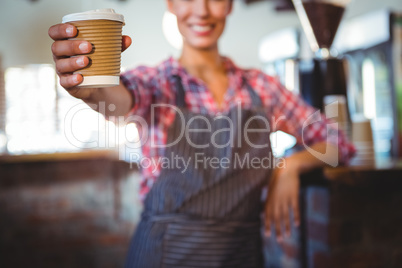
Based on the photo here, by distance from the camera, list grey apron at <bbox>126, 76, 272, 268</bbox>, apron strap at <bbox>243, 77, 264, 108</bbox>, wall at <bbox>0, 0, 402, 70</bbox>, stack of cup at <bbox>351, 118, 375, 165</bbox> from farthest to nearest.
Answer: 1. wall at <bbox>0, 0, 402, 70</bbox>
2. stack of cup at <bbox>351, 118, 375, 165</bbox>
3. apron strap at <bbox>243, 77, 264, 108</bbox>
4. grey apron at <bbox>126, 76, 272, 268</bbox>

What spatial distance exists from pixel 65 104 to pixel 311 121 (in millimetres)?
3857

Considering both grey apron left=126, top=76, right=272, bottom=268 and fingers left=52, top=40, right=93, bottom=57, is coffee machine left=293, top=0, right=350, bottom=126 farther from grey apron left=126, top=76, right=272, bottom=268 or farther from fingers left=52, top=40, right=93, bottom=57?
fingers left=52, top=40, right=93, bottom=57

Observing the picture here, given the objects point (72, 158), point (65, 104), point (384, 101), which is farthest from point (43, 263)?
point (384, 101)

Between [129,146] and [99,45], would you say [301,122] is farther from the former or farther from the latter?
[129,146]

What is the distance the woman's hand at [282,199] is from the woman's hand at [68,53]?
0.81 metres


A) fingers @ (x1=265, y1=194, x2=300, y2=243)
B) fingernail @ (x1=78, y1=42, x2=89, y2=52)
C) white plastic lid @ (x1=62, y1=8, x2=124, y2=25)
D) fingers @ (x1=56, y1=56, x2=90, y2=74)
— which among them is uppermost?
white plastic lid @ (x1=62, y1=8, x2=124, y2=25)

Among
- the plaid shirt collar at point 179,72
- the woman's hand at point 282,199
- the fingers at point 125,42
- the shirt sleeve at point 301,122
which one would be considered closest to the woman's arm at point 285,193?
the woman's hand at point 282,199

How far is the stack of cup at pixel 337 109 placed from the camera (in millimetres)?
1700

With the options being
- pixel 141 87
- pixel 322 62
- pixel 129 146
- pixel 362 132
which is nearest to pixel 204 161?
pixel 141 87

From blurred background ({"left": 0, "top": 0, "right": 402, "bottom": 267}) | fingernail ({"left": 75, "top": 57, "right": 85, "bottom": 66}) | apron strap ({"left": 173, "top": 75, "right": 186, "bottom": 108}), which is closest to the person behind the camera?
fingernail ({"left": 75, "top": 57, "right": 85, "bottom": 66})

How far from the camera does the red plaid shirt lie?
1.08 metres

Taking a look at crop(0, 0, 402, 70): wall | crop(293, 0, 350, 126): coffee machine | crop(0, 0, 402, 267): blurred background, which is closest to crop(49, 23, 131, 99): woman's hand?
crop(0, 0, 402, 267): blurred background

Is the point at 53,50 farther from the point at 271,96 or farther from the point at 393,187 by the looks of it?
the point at 393,187

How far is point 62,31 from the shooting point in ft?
1.79
